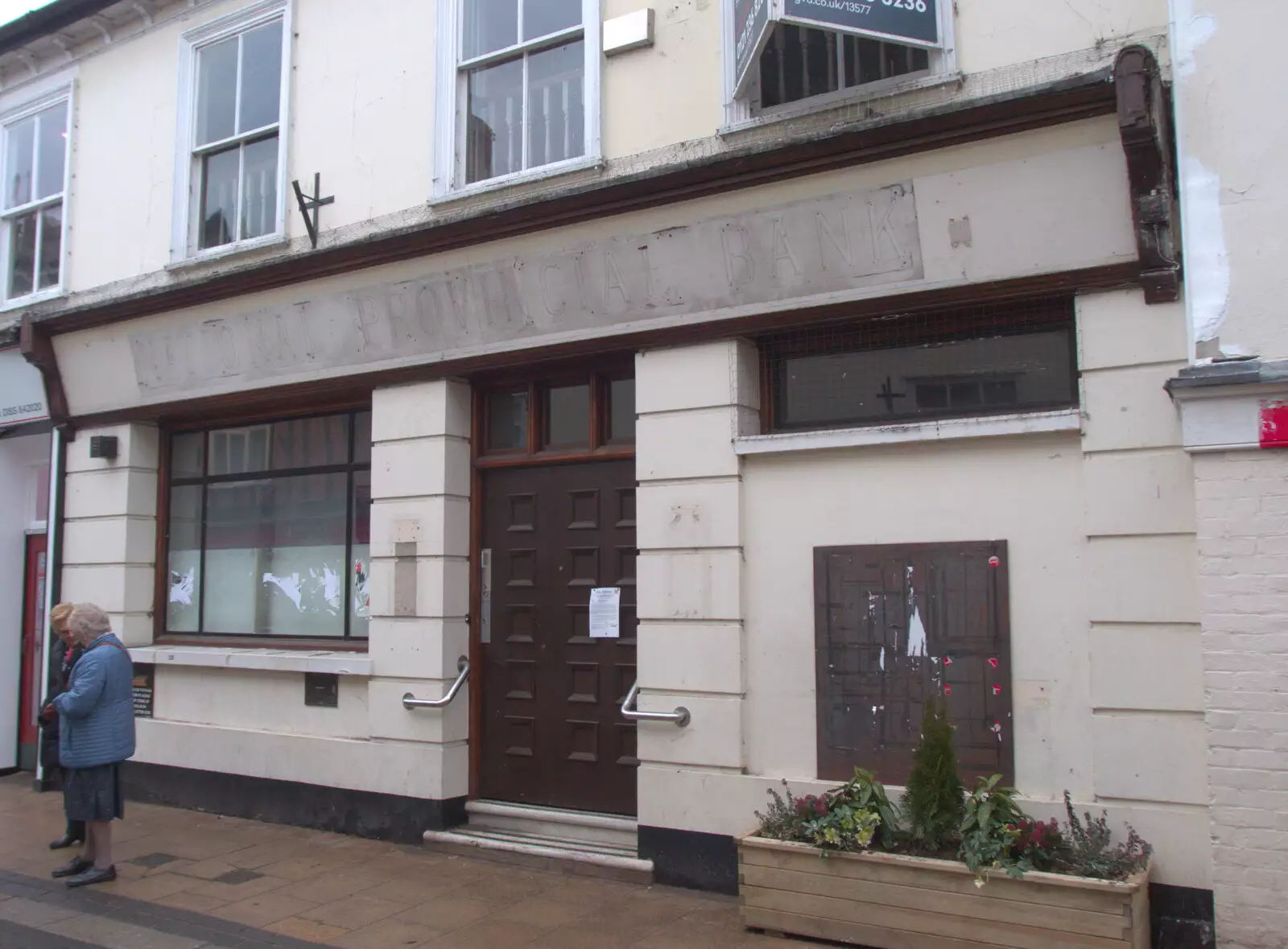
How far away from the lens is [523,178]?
7.59 meters

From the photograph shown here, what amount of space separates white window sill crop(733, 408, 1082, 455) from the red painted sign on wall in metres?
0.88

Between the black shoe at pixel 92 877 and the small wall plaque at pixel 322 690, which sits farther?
the small wall plaque at pixel 322 690

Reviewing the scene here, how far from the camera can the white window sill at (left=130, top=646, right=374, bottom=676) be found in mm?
8172

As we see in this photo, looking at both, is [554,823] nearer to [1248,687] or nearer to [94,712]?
[94,712]

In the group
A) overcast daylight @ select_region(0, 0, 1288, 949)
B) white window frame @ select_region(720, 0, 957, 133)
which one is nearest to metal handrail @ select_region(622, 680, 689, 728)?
overcast daylight @ select_region(0, 0, 1288, 949)

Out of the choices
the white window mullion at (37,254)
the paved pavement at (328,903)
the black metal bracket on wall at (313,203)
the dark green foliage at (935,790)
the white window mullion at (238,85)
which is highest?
the white window mullion at (238,85)

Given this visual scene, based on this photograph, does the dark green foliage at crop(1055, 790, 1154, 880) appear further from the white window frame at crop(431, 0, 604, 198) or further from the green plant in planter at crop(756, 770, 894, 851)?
the white window frame at crop(431, 0, 604, 198)

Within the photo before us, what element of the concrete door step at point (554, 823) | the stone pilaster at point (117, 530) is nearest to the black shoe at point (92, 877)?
the concrete door step at point (554, 823)

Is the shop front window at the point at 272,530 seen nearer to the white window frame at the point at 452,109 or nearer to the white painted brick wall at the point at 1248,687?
the white window frame at the point at 452,109

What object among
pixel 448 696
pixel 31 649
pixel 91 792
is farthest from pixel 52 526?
pixel 448 696

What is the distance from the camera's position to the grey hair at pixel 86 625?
274 inches

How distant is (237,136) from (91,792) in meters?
5.51

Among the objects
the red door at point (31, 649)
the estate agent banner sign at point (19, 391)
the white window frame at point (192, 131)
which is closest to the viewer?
the white window frame at point (192, 131)

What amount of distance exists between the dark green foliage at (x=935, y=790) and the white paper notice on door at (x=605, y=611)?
2407mm
